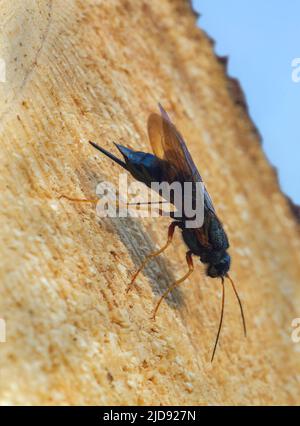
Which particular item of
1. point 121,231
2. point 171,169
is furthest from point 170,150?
point 121,231

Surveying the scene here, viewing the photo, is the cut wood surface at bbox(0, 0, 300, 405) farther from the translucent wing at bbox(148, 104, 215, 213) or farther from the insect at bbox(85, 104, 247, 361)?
the translucent wing at bbox(148, 104, 215, 213)

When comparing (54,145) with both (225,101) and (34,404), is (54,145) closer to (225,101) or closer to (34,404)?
(34,404)

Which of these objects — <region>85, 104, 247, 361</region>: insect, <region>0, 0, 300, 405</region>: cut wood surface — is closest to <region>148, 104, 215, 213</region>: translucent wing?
<region>85, 104, 247, 361</region>: insect

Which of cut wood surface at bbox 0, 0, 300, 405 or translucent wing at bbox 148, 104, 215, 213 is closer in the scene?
cut wood surface at bbox 0, 0, 300, 405

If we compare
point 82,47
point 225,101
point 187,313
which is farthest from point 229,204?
point 82,47

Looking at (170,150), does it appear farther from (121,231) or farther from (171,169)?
(121,231)

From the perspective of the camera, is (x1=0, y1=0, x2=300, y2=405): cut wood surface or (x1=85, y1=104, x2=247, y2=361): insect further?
(x1=85, y1=104, x2=247, y2=361): insect
